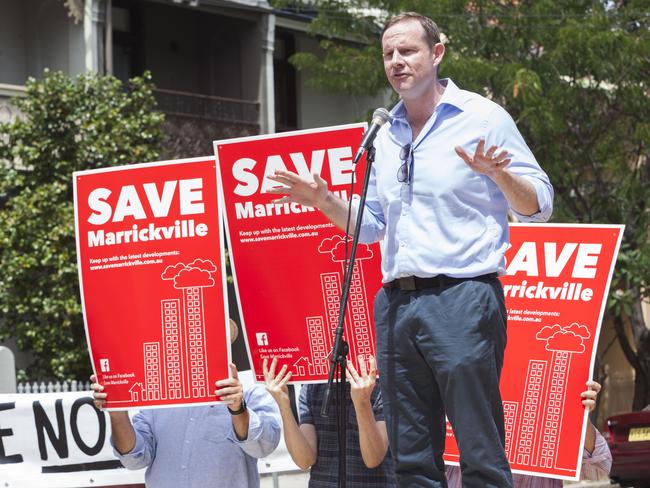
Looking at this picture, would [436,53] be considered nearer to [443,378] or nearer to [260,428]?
[443,378]

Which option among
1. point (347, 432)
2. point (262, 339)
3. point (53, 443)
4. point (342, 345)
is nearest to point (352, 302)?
point (262, 339)

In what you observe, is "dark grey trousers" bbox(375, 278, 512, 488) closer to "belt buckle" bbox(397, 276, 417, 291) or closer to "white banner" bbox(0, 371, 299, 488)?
"belt buckle" bbox(397, 276, 417, 291)

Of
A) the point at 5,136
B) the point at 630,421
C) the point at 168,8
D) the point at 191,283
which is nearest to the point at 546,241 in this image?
the point at 191,283

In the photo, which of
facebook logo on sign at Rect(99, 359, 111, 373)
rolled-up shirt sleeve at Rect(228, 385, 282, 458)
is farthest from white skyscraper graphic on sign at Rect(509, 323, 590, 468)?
facebook logo on sign at Rect(99, 359, 111, 373)

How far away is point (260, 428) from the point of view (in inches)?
218

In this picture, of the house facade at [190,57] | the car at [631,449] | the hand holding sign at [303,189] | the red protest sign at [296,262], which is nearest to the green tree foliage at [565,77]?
the house facade at [190,57]

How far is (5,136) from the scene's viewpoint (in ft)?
60.2

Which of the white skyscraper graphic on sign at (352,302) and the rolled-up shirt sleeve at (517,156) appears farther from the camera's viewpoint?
the white skyscraper graphic on sign at (352,302)

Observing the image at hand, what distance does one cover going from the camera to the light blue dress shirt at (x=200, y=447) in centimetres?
568

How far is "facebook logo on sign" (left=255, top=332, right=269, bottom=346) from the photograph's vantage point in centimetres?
525

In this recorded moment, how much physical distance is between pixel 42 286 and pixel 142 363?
12470 millimetres

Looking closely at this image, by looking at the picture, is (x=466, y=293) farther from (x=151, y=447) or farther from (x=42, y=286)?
(x=42, y=286)

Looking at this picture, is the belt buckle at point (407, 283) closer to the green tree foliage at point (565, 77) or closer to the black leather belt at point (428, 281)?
the black leather belt at point (428, 281)

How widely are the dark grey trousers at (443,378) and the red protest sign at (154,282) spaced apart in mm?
1311
